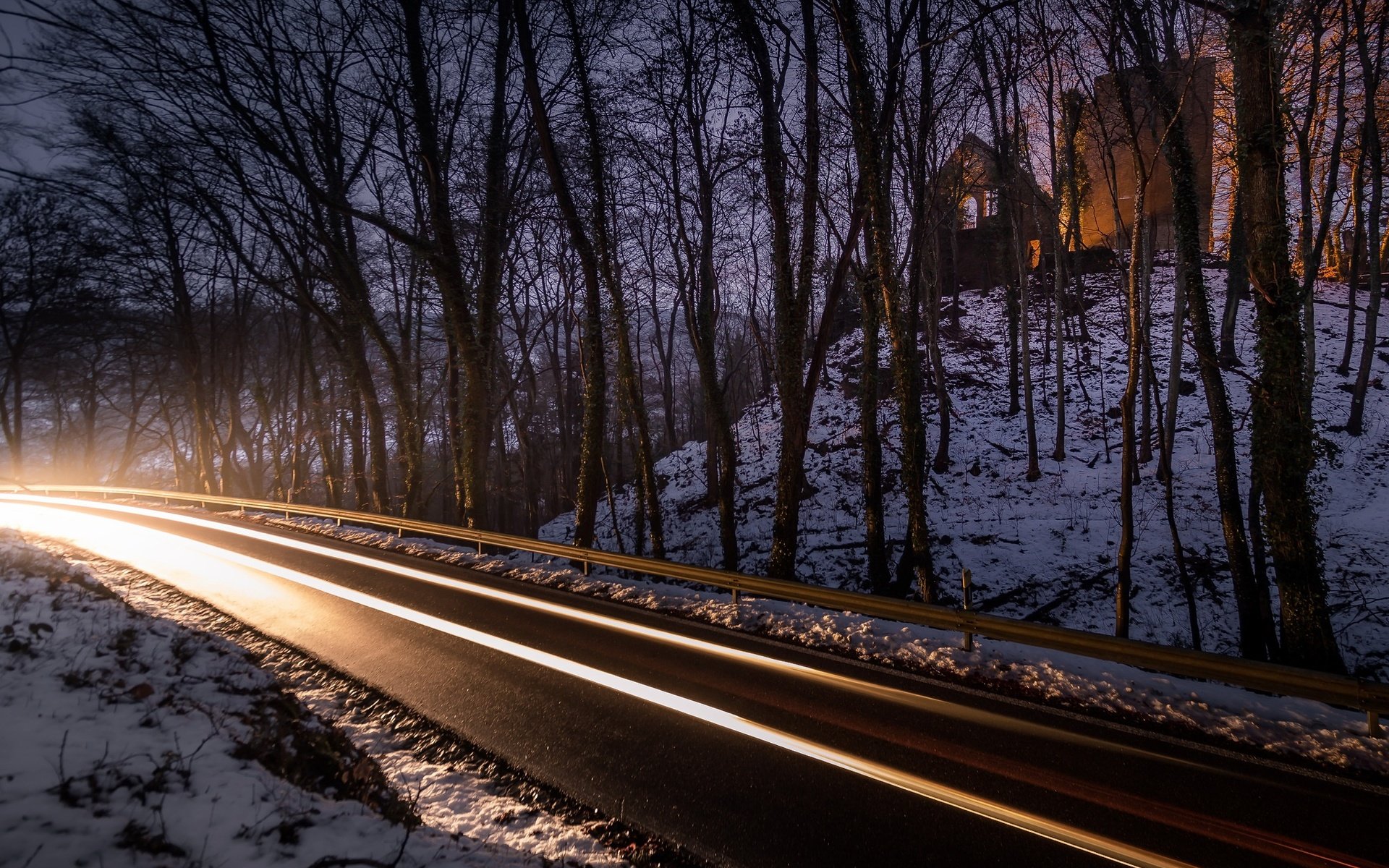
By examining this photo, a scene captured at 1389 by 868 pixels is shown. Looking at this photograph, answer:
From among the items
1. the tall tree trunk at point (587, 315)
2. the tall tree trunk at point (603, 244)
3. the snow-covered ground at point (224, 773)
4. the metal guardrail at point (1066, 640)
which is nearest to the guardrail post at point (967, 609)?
the metal guardrail at point (1066, 640)

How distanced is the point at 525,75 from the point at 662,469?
66.0ft

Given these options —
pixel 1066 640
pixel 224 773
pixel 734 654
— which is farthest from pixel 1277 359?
pixel 224 773

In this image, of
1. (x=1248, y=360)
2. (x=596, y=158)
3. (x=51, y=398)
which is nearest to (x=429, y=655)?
(x=596, y=158)

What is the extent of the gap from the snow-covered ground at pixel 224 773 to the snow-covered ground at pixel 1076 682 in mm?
3863

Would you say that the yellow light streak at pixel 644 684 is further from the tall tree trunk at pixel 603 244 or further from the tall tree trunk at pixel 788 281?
the tall tree trunk at pixel 603 244

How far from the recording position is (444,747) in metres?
5.06

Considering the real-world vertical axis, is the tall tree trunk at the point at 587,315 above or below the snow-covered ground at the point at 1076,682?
above

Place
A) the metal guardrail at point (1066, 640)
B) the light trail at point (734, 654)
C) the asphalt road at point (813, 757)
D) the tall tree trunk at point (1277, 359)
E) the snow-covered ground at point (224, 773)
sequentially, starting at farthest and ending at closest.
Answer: the tall tree trunk at point (1277, 359) < the light trail at point (734, 654) < the metal guardrail at point (1066, 640) < the asphalt road at point (813, 757) < the snow-covered ground at point (224, 773)

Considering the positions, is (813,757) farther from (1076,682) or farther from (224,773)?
(224,773)

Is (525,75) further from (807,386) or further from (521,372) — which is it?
(521,372)

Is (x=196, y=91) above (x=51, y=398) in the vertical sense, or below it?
above

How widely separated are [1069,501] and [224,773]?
62.1 feet

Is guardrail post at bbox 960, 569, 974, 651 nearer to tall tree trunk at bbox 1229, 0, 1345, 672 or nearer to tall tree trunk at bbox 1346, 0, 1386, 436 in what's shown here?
tall tree trunk at bbox 1229, 0, 1345, 672

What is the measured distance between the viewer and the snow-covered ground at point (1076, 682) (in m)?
4.60
